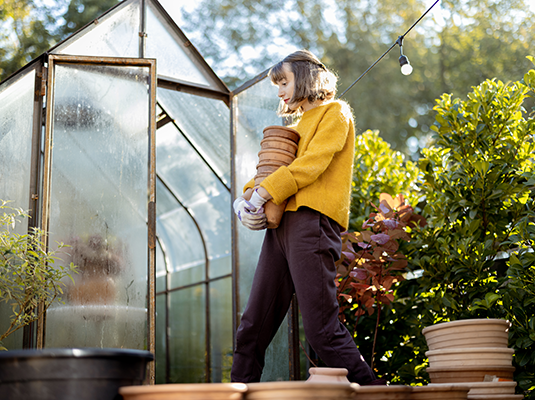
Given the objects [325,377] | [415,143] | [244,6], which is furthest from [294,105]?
[244,6]

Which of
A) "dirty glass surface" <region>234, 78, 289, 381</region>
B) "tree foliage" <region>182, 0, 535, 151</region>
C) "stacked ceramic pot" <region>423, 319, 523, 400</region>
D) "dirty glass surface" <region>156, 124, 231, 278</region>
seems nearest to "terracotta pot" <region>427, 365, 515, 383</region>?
"stacked ceramic pot" <region>423, 319, 523, 400</region>

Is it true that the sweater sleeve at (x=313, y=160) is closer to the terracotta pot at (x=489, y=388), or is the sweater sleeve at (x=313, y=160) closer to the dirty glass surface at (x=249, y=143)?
the terracotta pot at (x=489, y=388)

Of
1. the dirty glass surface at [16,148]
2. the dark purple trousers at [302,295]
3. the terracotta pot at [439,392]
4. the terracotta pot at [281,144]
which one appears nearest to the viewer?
the terracotta pot at [439,392]

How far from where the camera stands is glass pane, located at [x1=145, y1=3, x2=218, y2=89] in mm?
3986

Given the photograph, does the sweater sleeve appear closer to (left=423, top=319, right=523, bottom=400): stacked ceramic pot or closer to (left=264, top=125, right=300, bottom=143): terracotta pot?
(left=264, top=125, right=300, bottom=143): terracotta pot

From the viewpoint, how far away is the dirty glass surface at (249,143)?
3.98m

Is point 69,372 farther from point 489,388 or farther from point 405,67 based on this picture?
point 405,67

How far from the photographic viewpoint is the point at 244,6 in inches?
585

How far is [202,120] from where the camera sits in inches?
185

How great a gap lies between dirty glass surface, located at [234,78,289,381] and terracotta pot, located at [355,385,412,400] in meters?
2.27

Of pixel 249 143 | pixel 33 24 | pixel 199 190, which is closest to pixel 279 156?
pixel 249 143

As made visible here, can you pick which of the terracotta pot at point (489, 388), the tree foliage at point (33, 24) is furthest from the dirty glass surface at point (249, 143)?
the tree foliage at point (33, 24)

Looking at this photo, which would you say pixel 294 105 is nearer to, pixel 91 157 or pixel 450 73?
pixel 91 157

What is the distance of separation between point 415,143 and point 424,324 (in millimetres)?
11408
